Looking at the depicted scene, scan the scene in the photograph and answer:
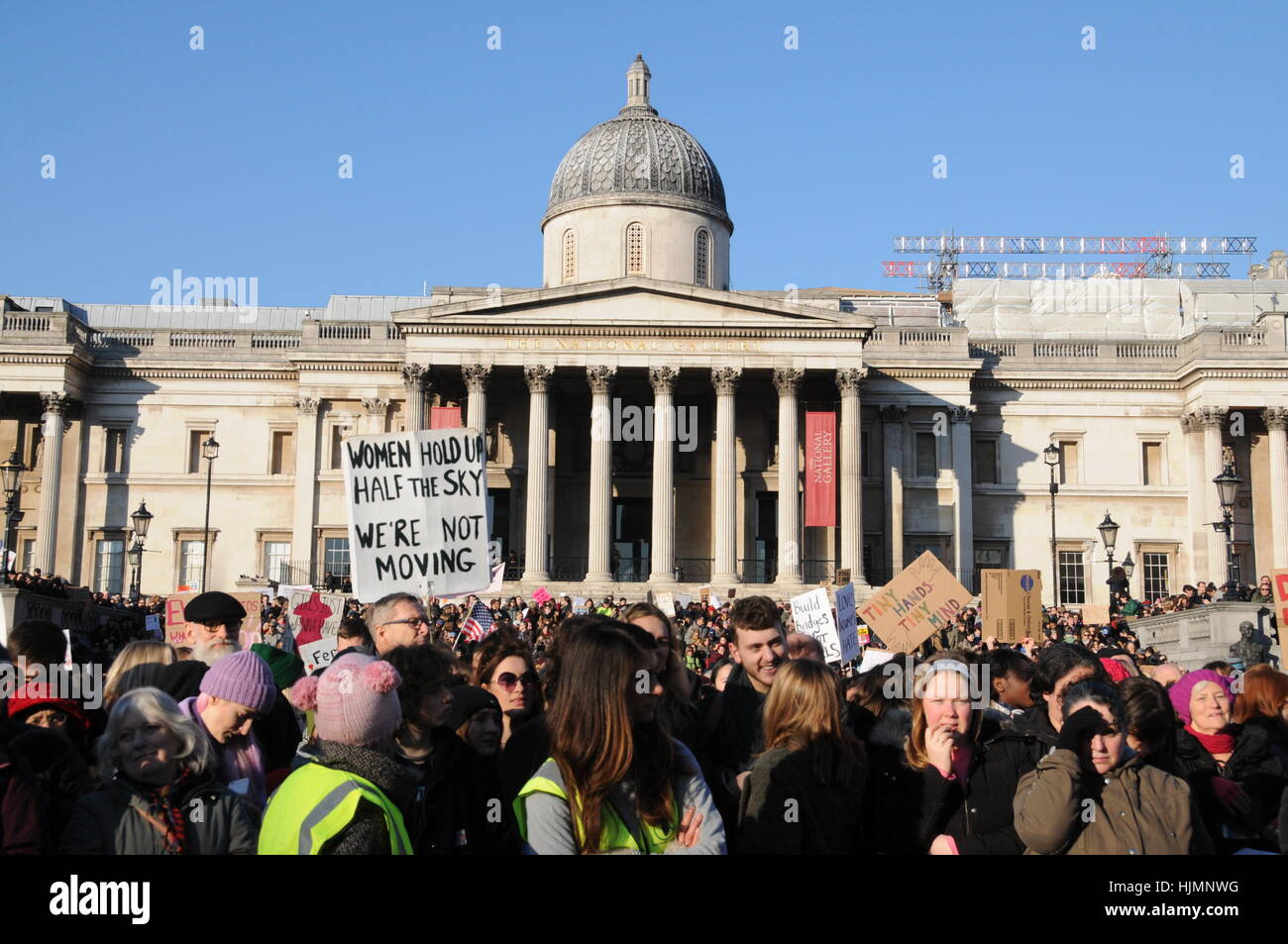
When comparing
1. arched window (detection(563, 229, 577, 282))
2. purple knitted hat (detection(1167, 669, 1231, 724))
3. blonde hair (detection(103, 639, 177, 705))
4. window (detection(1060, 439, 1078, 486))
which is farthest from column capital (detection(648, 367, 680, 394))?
blonde hair (detection(103, 639, 177, 705))

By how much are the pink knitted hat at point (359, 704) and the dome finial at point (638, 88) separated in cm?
5077

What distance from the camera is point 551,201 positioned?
5338 cm

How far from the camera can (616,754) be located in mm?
5391

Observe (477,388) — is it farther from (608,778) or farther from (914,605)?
(608,778)

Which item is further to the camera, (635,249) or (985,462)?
(635,249)

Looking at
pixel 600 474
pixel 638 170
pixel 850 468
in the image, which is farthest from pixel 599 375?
pixel 638 170

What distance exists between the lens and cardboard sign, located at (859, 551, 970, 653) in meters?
16.7

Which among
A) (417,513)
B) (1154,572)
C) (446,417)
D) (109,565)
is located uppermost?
(446,417)

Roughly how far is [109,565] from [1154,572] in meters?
36.2

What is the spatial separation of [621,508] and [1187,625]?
24.3 metres

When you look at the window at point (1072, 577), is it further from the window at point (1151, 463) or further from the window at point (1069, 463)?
the window at point (1151, 463)

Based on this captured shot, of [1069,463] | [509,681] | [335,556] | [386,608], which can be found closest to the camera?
[509,681]

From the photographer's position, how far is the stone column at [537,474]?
43938 mm
